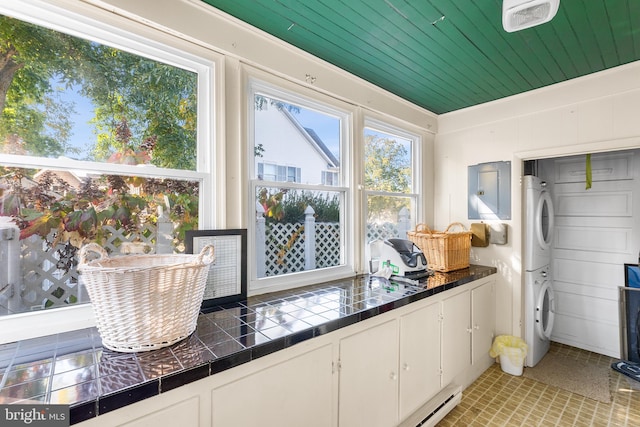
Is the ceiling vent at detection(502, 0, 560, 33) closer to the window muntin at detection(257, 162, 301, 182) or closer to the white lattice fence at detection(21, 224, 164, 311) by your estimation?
the window muntin at detection(257, 162, 301, 182)

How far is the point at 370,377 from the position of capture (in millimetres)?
1638

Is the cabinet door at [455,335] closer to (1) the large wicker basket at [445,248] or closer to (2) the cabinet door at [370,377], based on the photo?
(1) the large wicker basket at [445,248]

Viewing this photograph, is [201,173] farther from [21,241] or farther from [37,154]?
[21,241]

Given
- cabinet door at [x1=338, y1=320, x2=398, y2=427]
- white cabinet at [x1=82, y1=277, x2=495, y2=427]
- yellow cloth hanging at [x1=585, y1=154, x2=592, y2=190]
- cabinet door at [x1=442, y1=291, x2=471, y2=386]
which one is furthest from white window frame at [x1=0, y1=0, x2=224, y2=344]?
yellow cloth hanging at [x1=585, y1=154, x2=592, y2=190]

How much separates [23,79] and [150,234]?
32.4 inches

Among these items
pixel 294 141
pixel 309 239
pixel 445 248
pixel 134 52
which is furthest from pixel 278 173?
pixel 445 248

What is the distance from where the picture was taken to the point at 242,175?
72.2 inches

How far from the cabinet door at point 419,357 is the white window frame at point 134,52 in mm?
1383

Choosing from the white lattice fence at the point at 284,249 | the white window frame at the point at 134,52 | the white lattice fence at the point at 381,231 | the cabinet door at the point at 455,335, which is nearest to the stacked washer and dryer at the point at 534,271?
the cabinet door at the point at 455,335

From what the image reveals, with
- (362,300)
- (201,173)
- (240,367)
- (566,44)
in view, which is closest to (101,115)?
(201,173)

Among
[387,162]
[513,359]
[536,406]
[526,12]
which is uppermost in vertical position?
[526,12]

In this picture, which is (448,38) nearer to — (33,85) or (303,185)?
(303,185)

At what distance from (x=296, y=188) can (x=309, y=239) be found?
0.40m

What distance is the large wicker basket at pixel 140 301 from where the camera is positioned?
1.03 m
